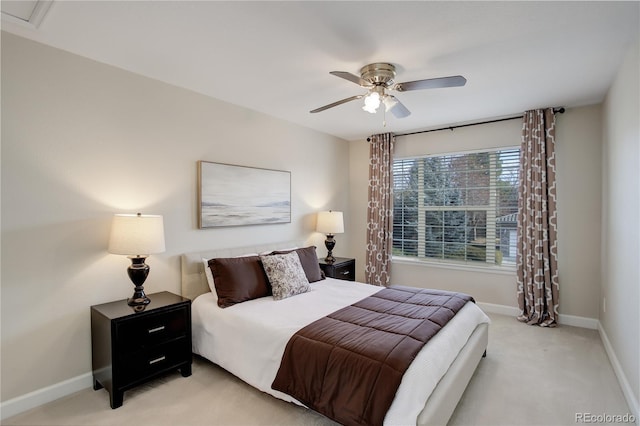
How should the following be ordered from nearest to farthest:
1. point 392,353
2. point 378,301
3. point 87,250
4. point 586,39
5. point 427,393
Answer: point 427,393
point 392,353
point 586,39
point 87,250
point 378,301

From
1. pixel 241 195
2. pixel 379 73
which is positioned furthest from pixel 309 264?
pixel 379 73

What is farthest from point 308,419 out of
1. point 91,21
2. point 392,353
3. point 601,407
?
point 91,21

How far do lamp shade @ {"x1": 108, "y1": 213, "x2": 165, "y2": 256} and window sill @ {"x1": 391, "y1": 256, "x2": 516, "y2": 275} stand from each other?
3.60 metres

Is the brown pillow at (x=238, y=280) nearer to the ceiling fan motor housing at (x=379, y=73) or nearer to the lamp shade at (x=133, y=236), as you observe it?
the lamp shade at (x=133, y=236)

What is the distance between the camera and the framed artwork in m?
3.41

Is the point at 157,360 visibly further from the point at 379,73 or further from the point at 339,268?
the point at 379,73

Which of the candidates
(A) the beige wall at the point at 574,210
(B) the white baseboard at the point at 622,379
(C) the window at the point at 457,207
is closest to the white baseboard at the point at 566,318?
(A) the beige wall at the point at 574,210

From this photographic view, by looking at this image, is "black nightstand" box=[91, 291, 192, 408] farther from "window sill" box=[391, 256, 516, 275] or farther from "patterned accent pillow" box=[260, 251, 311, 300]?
"window sill" box=[391, 256, 516, 275]

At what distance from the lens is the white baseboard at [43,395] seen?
223 cm

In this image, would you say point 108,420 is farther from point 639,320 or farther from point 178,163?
point 639,320

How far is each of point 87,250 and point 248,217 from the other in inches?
62.4

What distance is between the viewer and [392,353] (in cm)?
193

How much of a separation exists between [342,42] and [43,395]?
322 centimetres

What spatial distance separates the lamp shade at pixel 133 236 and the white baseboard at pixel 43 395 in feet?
3.32
